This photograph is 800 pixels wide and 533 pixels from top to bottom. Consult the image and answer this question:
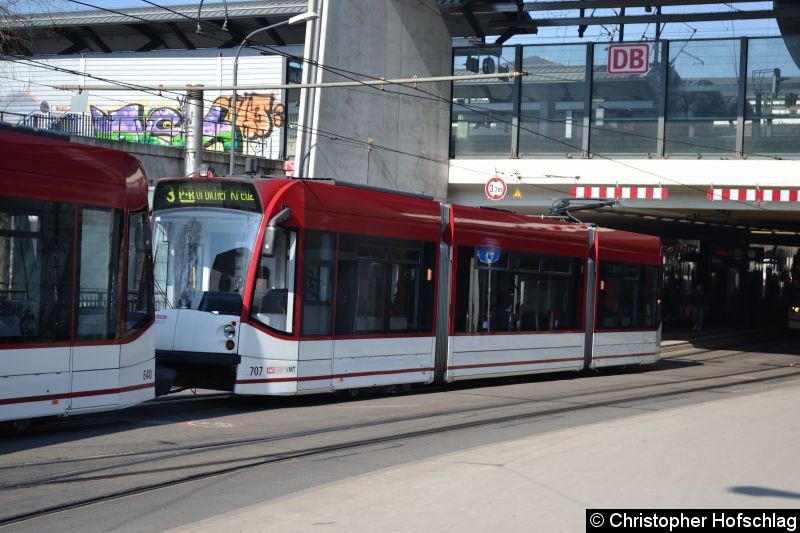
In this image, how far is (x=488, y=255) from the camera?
18156 mm

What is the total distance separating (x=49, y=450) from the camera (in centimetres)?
1019

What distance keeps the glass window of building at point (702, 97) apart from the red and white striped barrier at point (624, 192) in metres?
1.81

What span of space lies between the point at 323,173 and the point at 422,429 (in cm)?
1610

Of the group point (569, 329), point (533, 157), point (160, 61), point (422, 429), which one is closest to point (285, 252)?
point (422, 429)

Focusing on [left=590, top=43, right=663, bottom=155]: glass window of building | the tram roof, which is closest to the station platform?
the tram roof

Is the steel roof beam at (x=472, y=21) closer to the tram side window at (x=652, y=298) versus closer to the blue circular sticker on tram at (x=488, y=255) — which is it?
the tram side window at (x=652, y=298)

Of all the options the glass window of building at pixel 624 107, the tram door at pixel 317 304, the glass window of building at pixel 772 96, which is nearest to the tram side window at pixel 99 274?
the tram door at pixel 317 304

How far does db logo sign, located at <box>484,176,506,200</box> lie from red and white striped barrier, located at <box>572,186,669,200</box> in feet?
8.29

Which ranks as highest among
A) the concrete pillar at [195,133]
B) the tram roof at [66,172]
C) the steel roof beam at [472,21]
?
the steel roof beam at [472,21]

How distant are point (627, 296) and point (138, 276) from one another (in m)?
13.9

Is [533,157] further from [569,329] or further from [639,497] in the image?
[639,497]

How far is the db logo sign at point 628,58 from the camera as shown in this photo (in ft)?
105

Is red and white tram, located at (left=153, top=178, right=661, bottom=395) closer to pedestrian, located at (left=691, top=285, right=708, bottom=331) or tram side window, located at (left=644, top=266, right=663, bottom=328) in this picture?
tram side window, located at (left=644, top=266, right=663, bottom=328)

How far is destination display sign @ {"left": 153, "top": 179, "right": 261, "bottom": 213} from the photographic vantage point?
1377cm
